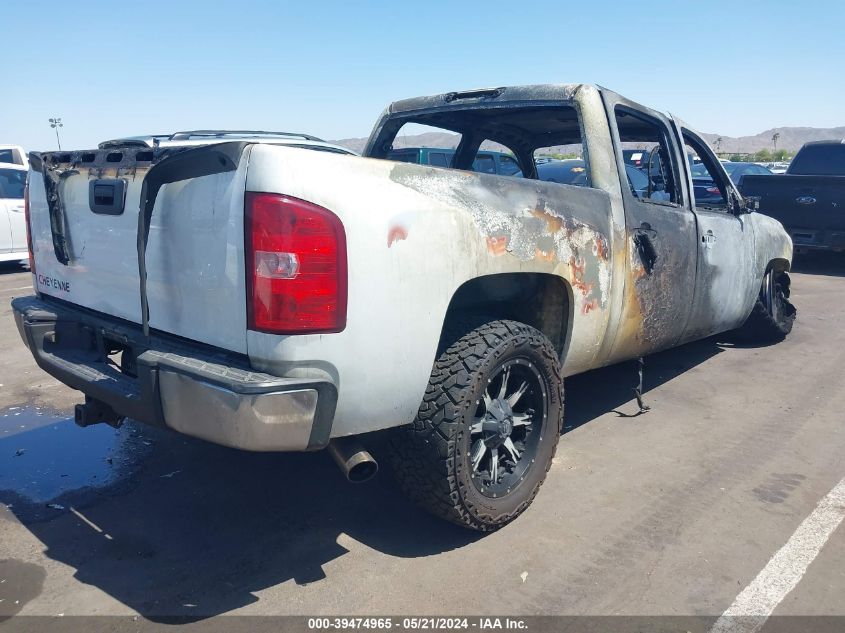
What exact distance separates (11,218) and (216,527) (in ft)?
33.0

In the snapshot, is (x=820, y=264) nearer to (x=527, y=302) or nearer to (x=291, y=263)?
(x=527, y=302)

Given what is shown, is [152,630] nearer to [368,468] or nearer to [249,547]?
[249,547]

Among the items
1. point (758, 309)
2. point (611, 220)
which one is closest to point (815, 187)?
point (758, 309)

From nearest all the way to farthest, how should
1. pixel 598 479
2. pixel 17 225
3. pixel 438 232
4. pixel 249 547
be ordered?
pixel 438 232, pixel 249 547, pixel 598 479, pixel 17 225

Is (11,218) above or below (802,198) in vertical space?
below

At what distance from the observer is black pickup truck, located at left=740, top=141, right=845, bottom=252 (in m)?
9.67

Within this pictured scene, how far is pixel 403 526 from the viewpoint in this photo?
303cm

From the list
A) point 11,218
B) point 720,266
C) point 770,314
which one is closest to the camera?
point 720,266

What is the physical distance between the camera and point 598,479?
11.5ft

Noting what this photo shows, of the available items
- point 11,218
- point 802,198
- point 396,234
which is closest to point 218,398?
point 396,234

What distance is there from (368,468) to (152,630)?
901 mm

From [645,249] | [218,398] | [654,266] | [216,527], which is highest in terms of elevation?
[645,249]

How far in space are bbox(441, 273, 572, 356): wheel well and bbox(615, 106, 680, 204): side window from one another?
1.02 m

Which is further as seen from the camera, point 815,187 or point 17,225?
point 17,225
